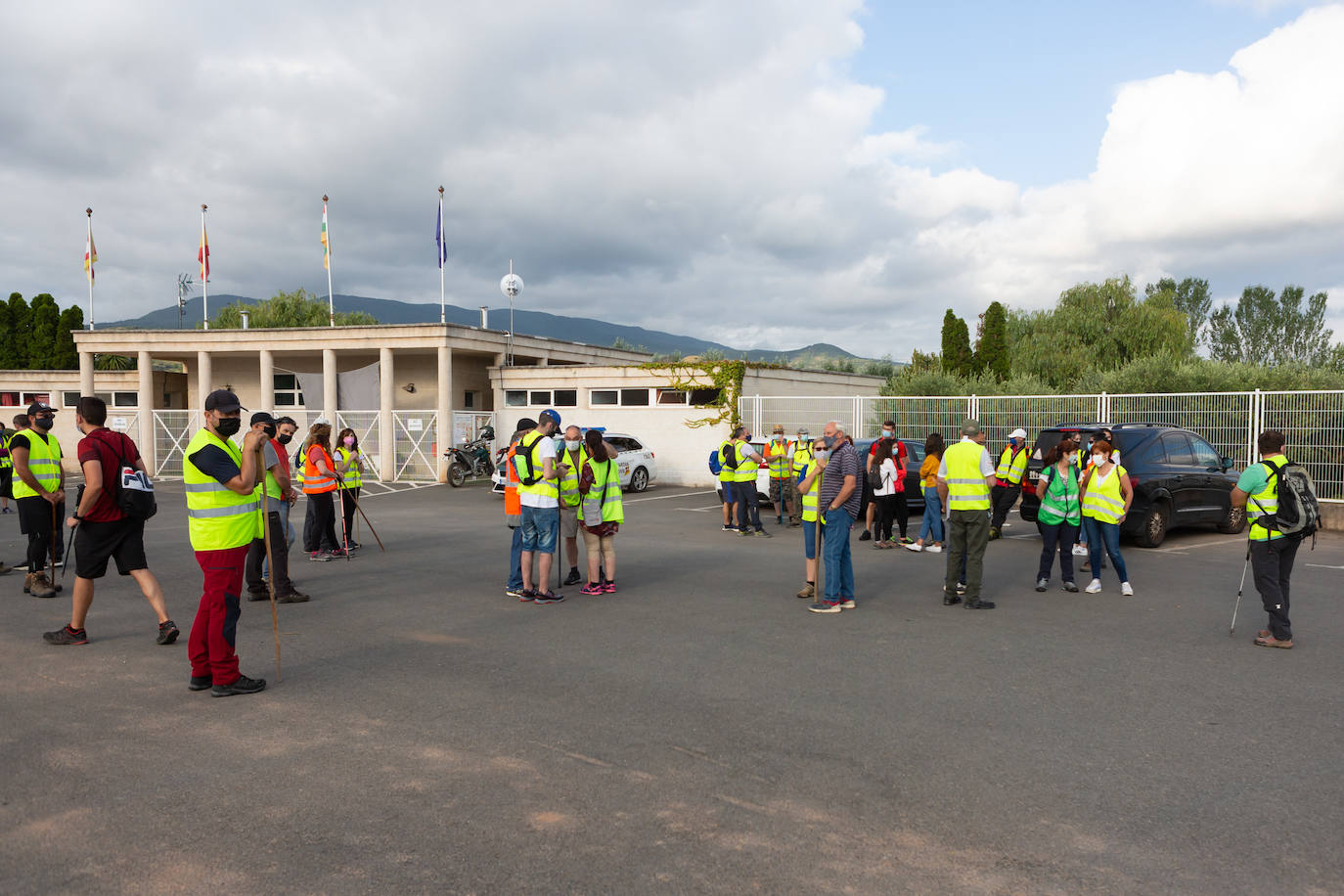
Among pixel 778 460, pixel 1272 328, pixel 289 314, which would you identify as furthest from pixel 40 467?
pixel 1272 328

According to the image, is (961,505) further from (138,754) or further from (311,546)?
(311,546)

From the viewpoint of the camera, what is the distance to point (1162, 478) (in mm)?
12344

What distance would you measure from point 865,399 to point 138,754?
18.1 m

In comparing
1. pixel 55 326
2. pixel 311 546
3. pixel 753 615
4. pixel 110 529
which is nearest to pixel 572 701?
pixel 753 615

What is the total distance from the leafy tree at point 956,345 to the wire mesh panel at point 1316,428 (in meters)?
23.5

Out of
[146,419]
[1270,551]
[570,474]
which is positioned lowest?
[1270,551]

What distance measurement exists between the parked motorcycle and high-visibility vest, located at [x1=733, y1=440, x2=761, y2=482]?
38.9ft

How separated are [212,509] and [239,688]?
1163mm

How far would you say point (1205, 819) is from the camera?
377 cm

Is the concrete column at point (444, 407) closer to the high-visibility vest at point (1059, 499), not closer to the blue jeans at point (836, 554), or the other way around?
the blue jeans at point (836, 554)

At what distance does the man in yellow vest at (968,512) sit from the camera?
8172 mm

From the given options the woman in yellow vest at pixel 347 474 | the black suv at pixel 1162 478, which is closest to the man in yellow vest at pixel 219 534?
the woman in yellow vest at pixel 347 474

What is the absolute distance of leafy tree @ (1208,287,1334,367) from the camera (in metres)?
69.4

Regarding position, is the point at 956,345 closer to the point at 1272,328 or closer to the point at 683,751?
the point at 683,751
